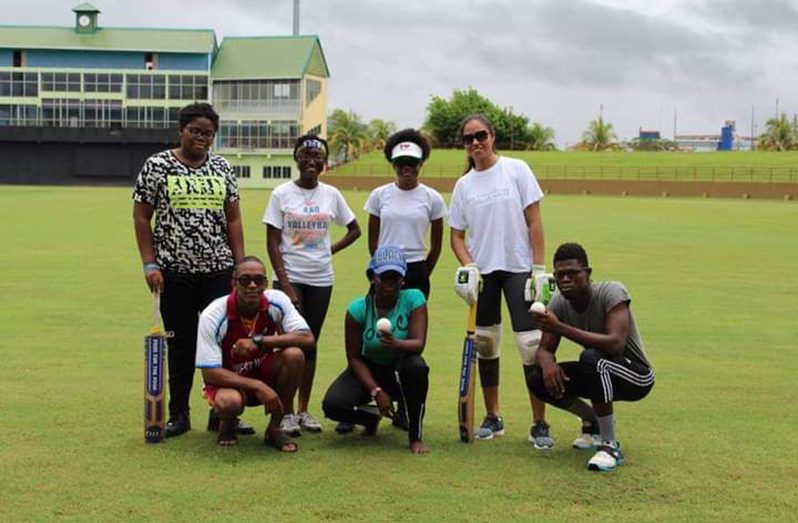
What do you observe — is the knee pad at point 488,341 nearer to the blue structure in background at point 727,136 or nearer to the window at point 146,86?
the window at point 146,86

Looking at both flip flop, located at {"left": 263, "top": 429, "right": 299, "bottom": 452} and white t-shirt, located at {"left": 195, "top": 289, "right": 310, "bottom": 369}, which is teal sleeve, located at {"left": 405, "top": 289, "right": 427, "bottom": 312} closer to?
white t-shirt, located at {"left": 195, "top": 289, "right": 310, "bottom": 369}

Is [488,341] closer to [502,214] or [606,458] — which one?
[502,214]

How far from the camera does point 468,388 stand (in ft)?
20.0

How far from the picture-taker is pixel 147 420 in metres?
5.99

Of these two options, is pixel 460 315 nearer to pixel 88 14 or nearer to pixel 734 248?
pixel 734 248

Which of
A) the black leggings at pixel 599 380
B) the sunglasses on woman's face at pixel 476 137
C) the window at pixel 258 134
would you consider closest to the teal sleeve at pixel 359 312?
the black leggings at pixel 599 380

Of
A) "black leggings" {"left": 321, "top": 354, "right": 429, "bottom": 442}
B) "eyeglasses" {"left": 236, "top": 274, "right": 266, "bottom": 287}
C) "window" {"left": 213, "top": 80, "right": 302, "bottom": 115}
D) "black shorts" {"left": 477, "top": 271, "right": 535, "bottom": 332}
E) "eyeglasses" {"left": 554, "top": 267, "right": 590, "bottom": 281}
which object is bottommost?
"black leggings" {"left": 321, "top": 354, "right": 429, "bottom": 442}

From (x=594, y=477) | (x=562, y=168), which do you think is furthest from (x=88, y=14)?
(x=594, y=477)

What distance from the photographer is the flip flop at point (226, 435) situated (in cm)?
598

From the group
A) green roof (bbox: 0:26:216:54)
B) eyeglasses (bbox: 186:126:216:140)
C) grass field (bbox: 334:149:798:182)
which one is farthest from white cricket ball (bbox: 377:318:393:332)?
green roof (bbox: 0:26:216:54)

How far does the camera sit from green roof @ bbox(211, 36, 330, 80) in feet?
281

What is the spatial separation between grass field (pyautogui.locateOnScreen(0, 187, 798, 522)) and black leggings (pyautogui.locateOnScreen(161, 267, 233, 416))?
12.3 inches

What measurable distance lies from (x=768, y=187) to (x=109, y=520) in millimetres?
65526

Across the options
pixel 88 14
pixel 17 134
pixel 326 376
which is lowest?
pixel 326 376
